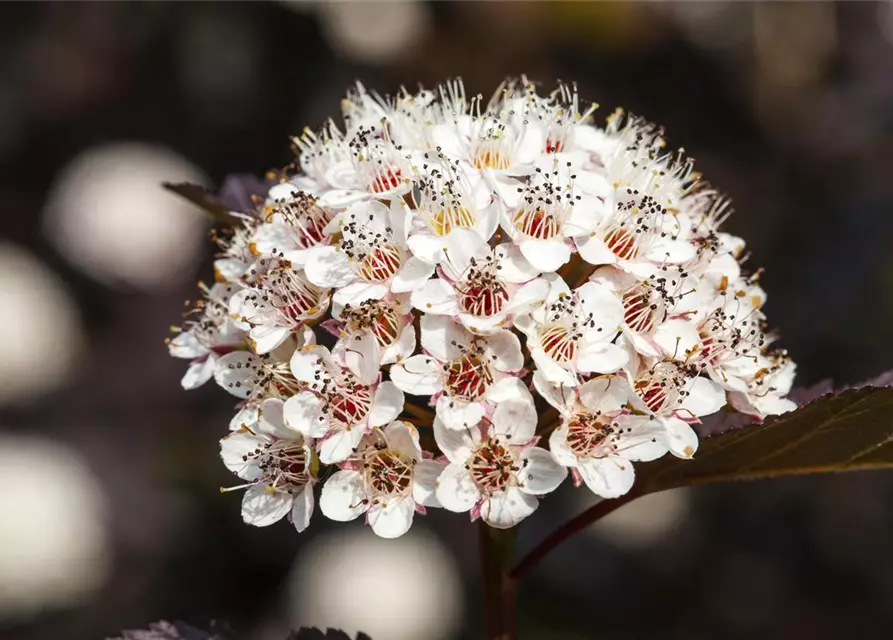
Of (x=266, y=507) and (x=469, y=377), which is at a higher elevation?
(x=469, y=377)

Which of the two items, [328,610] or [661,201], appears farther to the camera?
[328,610]

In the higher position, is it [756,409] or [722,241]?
[722,241]

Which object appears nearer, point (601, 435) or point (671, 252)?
point (601, 435)

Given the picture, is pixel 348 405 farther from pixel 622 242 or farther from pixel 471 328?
pixel 622 242

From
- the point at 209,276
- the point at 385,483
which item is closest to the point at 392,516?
the point at 385,483

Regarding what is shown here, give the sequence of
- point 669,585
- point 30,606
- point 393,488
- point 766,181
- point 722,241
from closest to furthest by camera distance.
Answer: point 393,488, point 722,241, point 30,606, point 669,585, point 766,181

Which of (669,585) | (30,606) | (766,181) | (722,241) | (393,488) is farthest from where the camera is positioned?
(766,181)

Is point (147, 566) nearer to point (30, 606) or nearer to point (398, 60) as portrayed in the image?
point (30, 606)

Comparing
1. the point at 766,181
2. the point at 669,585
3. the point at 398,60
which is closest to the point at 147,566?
the point at 669,585
